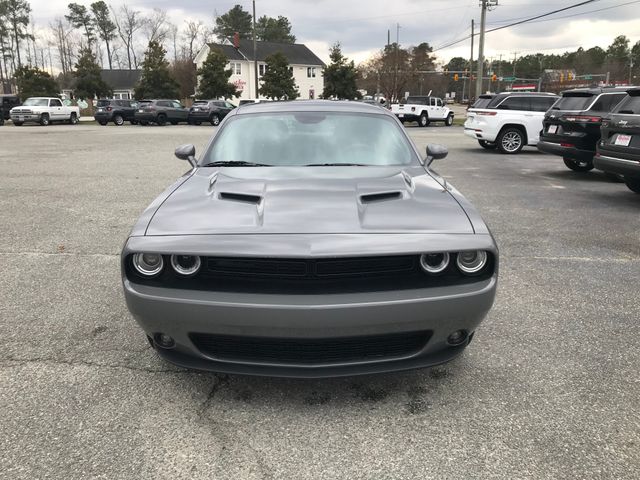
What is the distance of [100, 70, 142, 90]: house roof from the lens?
81375 mm

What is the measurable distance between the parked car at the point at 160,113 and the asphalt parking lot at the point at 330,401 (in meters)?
30.0

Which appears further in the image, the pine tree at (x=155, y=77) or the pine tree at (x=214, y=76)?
the pine tree at (x=214, y=76)

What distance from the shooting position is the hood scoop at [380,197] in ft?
9.27

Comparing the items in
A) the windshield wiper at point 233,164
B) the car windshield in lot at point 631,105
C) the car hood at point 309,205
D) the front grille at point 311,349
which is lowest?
the front grille at point 311,349

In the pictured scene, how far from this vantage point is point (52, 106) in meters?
32.9

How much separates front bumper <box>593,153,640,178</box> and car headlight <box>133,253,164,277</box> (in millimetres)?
7299

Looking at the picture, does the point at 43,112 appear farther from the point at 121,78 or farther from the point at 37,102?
the point at 121,78

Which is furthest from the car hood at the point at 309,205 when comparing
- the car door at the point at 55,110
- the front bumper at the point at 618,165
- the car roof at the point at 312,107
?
the car door at the point at 55,110

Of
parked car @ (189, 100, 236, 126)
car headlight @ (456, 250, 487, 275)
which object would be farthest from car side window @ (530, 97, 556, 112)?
parked car @ (189, 100, 236, 126)

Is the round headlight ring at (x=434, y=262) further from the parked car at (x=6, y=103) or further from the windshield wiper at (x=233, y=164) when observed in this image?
the parked car at (x=6, y=103)

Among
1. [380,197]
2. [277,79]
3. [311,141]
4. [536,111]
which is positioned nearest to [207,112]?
[536,111]

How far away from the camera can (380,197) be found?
287cm

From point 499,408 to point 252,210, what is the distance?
166cm

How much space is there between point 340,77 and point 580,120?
4764cm
